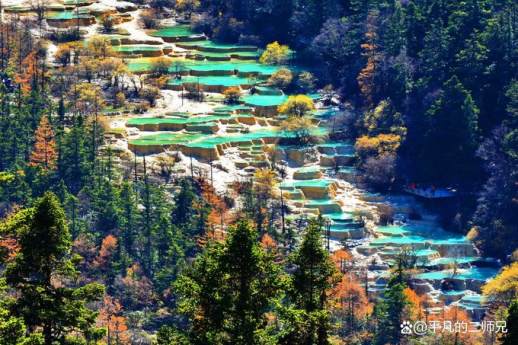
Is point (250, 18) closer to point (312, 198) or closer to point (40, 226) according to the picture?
point (312, 198)

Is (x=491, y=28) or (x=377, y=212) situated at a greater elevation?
(x=491, y=28)

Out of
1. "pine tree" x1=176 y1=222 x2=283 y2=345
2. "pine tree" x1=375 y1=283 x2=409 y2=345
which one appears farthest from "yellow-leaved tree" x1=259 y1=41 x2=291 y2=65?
"pine tree" x1=176 y1=222 x2=283 y2=345

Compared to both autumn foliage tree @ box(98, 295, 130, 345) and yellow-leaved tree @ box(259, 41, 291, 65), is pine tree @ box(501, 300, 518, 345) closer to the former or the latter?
autumn foliage tree @ box(98, 295, 130, 345)

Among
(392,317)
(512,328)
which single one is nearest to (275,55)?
(392,317)

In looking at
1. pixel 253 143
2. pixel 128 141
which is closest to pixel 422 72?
pixel 253 143

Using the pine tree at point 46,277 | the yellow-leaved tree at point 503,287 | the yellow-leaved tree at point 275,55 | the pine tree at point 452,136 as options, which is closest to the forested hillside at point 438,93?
the pine tree at point 452,136

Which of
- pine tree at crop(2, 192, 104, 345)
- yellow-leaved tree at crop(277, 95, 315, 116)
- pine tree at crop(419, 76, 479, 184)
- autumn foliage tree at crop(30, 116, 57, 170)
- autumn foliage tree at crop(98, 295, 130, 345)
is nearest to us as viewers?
pine tree at crop(2, 192, 104, 345)
